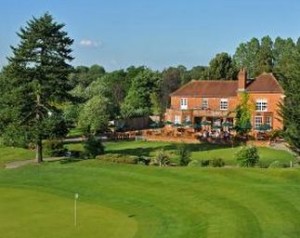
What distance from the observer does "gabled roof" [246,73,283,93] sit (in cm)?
7750

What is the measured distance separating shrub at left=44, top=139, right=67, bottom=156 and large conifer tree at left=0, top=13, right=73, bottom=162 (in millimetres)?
4152

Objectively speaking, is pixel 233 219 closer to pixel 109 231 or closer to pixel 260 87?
pixel 109 231

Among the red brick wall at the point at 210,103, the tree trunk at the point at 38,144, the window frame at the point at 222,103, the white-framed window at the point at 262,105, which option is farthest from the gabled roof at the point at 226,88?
the tree trunk at the point at 38,144

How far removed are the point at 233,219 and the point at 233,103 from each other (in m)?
54.3

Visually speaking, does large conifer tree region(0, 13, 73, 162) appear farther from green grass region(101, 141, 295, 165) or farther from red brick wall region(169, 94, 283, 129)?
red brick wall region(169, 94, 283, 129)

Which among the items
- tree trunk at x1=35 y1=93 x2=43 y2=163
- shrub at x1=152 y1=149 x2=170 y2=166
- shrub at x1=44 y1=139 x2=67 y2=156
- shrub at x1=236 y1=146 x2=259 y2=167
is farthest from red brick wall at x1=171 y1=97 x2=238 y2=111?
tree trunk at x1=35 y1=93 x2=43 y2=163

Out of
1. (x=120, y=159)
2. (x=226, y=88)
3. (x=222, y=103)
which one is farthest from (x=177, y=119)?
(x=120, y=159)

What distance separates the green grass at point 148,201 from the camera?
1048 inches

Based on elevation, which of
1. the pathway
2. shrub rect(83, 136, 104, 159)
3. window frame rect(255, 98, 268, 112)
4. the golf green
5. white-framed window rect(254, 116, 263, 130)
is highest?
window frame rect(255, 98, 268, 112)

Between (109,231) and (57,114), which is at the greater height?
(57,114)

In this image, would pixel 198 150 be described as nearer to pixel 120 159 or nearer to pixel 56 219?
pixel 120 159

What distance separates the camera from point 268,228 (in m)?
25.7

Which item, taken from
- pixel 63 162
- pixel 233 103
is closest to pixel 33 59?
pixel 63 162

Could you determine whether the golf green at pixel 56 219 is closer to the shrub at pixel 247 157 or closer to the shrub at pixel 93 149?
the shrub at pixel 247 157
